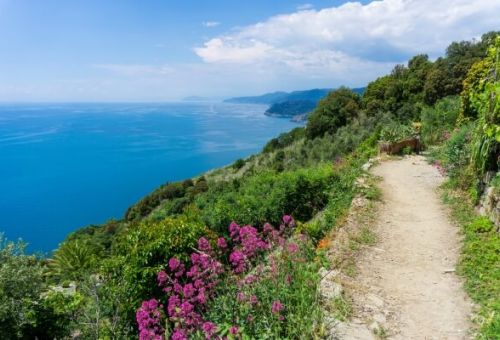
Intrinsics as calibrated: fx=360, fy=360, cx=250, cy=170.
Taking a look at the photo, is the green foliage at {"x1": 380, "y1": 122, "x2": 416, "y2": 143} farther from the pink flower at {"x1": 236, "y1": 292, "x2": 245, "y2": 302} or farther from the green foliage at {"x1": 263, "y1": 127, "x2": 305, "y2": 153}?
the green foliage at {"x1": 263, "y1": 127, "x2": 305, "y2": 153}

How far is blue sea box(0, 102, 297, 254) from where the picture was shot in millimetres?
61444

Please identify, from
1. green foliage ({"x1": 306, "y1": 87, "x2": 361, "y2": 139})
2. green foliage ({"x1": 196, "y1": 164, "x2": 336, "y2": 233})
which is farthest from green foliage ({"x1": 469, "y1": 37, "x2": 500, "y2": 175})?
green foliage ({"x1": 306, "y1": 87, "x2": 361, "y2": 139})

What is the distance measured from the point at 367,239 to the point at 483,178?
2962 mm

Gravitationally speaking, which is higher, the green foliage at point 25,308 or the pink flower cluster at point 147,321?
the pink flower cluster at point 147,321

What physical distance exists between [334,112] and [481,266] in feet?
115

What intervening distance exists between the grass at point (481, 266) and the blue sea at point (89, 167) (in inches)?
1648

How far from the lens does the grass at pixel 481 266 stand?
4051mm

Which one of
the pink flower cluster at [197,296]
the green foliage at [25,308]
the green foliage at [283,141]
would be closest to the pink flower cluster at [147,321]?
the pink flower cluster at [197,296]

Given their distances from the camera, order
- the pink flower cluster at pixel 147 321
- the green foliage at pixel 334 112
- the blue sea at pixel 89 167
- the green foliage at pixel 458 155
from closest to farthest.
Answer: the pink flower cluster at pixel 147 321, the green foliage at pixel 458 155, the green foliage at pixel 334 112, the blue sea at pixel 89 167

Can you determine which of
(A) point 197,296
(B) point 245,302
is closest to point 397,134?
(B) point 245,302

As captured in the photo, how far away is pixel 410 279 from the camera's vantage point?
17.5 ft

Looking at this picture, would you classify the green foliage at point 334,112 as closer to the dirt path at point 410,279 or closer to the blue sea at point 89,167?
the dirt path at point 410,279

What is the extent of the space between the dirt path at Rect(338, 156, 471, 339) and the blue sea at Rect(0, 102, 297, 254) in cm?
4073

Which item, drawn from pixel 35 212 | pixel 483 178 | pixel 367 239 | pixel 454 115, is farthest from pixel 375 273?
pixel 35 212
